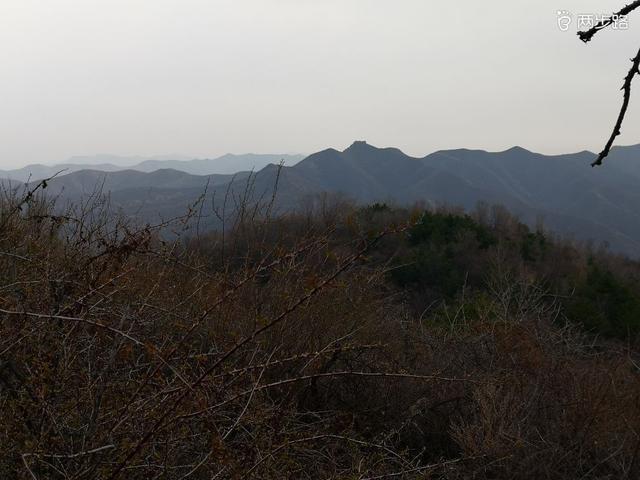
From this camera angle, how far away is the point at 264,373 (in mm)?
3732

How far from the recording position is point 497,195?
563 ft

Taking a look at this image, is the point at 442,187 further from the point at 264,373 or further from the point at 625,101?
the point at 625,101

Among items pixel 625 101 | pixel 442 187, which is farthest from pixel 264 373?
pixel 442 187

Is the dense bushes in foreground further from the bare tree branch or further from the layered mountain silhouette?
the layered mountain silhouette

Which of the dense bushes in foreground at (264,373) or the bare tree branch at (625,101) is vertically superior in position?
the bare tree branch at (625,101)

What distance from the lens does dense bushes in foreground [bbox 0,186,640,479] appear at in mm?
1820

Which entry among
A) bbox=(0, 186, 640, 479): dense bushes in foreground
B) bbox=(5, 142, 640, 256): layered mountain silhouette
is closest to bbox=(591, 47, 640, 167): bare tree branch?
bbox=(0, 186, 640, 479): dense bushes in foreground

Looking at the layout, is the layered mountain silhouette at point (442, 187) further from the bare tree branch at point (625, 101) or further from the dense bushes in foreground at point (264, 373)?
the bare tree branch at point (625, 101)

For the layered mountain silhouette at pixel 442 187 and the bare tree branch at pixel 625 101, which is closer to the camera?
the bare tree branch at pixel 625 101

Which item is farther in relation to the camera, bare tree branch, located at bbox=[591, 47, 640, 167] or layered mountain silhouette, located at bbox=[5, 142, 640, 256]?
layered mountain silhouette, located at bbox=[5, 142, 640, 256]

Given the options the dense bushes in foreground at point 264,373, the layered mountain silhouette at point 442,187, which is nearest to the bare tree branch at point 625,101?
the dense bushes in foreground at point 264,373

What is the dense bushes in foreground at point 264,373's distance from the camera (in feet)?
5.97

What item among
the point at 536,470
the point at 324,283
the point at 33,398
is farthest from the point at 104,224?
the point at 536,470

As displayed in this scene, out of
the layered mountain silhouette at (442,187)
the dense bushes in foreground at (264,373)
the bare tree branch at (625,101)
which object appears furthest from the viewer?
the layered mountain silhouette at (442,187)
